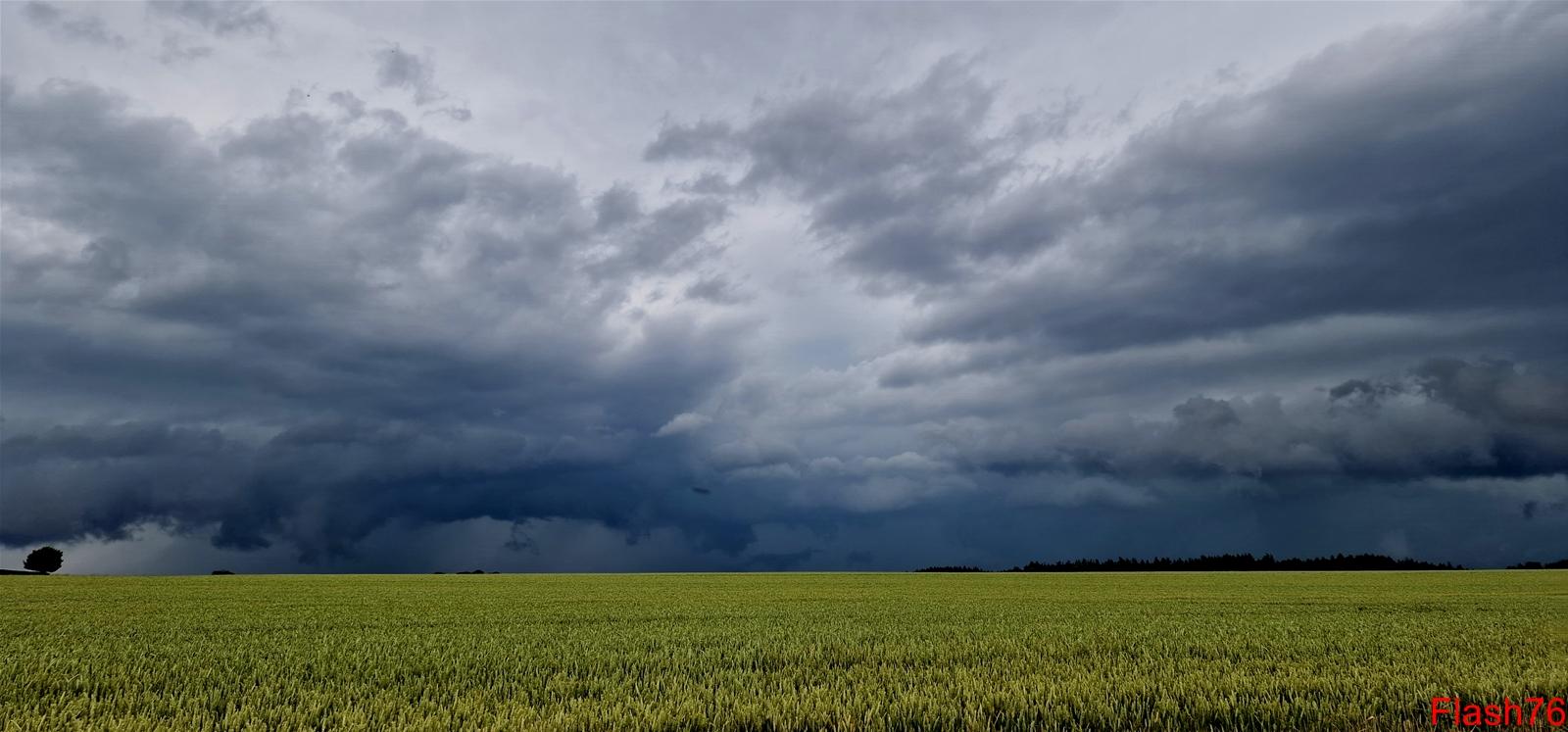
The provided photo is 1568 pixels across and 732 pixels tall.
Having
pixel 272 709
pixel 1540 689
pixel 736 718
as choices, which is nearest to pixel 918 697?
pixel 736 718

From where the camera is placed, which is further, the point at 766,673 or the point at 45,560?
the point at 45,560

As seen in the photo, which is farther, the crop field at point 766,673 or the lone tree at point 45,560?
the lone tree at point 45,560

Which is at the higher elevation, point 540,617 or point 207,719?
point 207,719

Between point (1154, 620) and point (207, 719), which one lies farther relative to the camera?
point (1154, 620)

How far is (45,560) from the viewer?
397 feet

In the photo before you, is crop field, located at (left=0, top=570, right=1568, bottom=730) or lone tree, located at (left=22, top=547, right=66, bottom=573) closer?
crop field, located at (left=0, top=570, right=1568, bottom=730)

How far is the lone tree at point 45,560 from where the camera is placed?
395 ft

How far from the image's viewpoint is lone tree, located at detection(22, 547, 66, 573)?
120312mm

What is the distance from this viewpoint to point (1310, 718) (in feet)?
24.9

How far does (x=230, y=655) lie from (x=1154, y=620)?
63.0ft

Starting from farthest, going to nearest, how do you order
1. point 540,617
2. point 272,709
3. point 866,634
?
point 540,617
point 866,634
point 272,709

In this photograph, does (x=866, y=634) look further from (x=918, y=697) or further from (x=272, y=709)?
(x=272, y=709)

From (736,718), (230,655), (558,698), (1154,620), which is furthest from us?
(1154,620)

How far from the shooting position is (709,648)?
12.8 m
